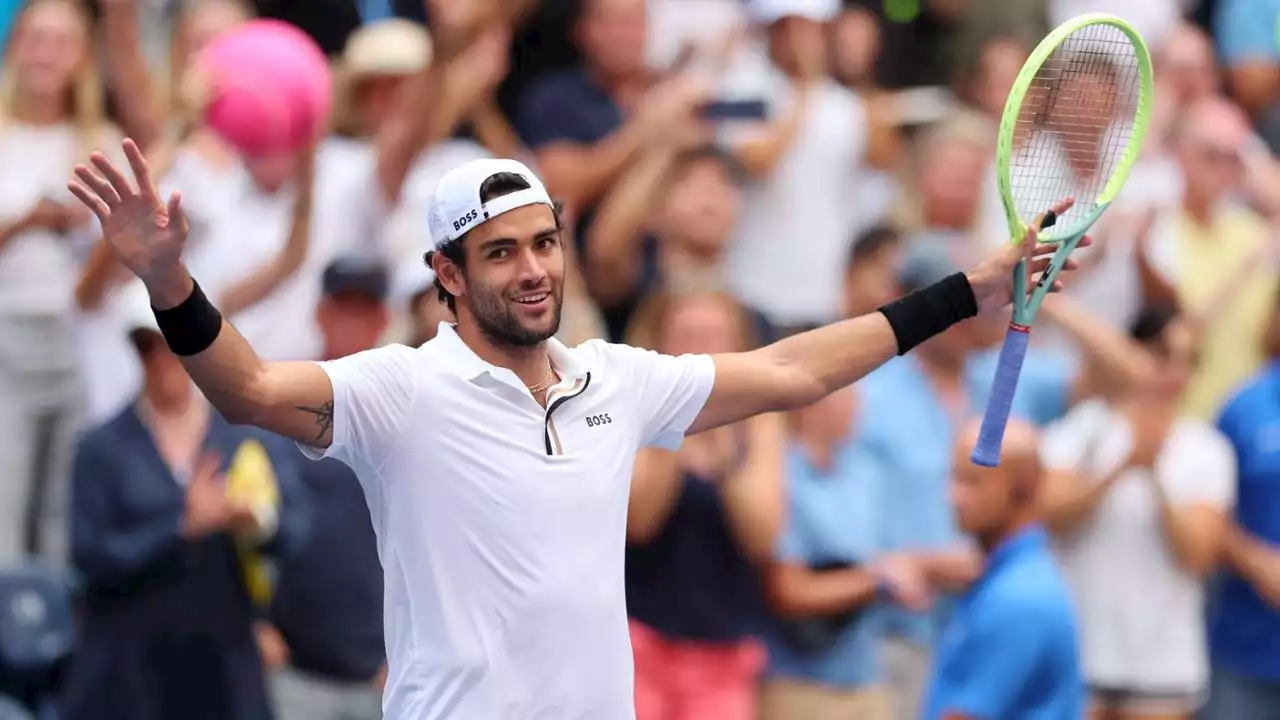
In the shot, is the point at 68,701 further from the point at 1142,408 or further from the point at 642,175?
the point at 1142,408

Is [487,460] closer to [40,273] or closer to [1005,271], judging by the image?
[1005,271]

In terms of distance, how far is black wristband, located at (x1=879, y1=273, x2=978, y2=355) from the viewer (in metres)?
5.67

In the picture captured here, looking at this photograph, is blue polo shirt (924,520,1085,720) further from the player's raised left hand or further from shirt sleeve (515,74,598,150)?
shirt sleeve (515,74,598,150)

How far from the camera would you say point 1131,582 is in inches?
362

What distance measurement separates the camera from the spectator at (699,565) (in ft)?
26.9

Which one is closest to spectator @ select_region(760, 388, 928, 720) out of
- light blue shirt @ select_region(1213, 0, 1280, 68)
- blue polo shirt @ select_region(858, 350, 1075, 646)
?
blue polo shirt @ select_region(858, 350, 1075, 646)

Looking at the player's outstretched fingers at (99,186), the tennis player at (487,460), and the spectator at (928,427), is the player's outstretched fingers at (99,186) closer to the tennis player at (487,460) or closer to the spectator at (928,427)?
the tennis player at (487,460)

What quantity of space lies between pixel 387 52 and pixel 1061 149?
A: 12.9ft

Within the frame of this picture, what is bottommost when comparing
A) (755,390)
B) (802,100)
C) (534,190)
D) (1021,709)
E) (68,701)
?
(1021,709)

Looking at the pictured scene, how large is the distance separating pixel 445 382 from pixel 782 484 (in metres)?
3.48

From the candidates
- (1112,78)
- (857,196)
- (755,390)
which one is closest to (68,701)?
Answer: (755,390)

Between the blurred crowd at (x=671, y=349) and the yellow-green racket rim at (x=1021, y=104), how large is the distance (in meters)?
2.64

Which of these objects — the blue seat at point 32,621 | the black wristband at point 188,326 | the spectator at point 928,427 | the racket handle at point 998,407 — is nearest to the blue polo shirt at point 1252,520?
the spectator at point 928,427

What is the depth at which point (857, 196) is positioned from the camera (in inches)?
425
